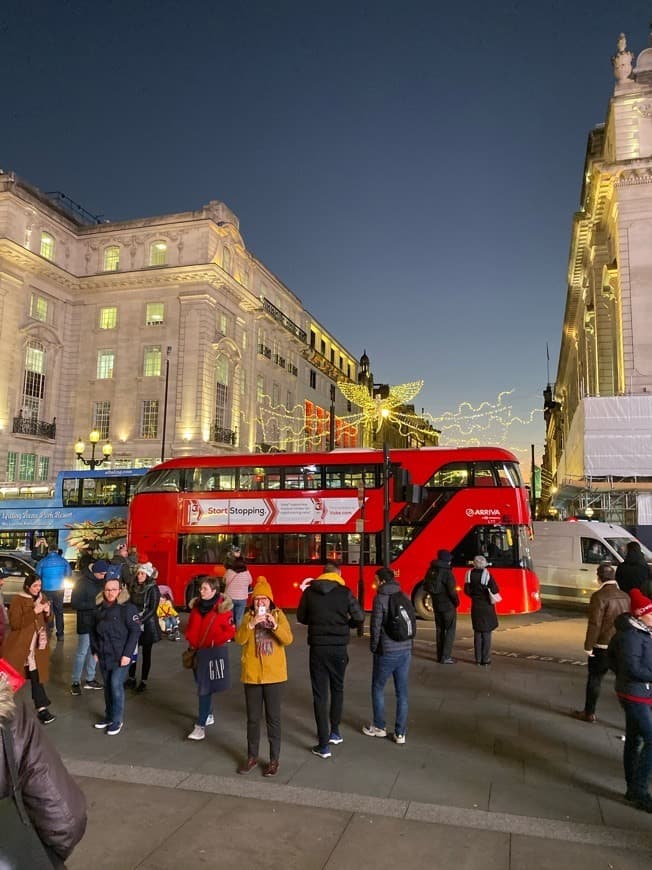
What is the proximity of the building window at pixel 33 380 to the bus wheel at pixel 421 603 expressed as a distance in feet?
99.5

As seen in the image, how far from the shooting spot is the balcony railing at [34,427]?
36938mm

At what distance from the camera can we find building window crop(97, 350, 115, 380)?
41500 mm

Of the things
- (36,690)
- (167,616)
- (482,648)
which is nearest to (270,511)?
(167,616)

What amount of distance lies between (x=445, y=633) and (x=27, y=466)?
33012mm

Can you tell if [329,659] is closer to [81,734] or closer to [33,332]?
[81,734]

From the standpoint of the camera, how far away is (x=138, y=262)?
41562mm

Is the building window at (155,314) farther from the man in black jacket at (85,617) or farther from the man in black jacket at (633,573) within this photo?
the man in black jacket at (633,573)

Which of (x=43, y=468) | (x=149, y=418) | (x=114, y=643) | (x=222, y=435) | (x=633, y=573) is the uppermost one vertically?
(x=149, y=418)

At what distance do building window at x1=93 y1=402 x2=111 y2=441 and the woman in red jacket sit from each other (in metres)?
35.9

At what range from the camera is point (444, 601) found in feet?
36.3

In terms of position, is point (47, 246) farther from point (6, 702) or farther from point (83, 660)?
point (6, 702)

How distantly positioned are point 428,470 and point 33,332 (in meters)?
31.0

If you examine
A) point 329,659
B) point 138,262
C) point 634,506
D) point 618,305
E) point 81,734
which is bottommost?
point 81,734

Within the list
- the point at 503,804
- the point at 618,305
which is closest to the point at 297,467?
the point at 503,804
